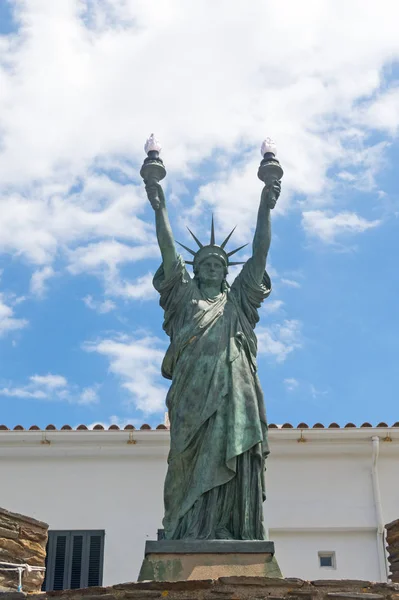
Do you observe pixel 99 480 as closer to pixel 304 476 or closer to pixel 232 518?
pixel 304 476

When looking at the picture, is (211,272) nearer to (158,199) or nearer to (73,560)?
(158,199)

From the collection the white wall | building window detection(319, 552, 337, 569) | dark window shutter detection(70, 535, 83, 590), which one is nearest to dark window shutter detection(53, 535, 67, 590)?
dark window shutter detection(70, 535, 83, 590)

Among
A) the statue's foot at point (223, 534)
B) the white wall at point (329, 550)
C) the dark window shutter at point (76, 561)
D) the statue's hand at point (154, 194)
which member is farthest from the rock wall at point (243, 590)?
the white wall at point (329, 550)

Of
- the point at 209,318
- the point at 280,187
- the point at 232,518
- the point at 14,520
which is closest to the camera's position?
the point at 232,518

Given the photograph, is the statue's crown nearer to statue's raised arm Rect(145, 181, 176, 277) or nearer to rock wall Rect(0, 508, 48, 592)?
statue's raised arm Rect(145, 181, 176, 277)

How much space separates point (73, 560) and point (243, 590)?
25.0 feet

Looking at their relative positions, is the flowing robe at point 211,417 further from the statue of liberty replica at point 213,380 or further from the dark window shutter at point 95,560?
the dark window shutter at point 95,560

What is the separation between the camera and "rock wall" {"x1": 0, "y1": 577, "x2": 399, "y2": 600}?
588cm

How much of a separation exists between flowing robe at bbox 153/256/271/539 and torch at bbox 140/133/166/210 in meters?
0.56

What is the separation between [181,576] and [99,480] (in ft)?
25.6

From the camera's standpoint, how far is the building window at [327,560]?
13.4 metres

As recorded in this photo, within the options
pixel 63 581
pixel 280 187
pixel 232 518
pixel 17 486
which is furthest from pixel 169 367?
pixel 17 486

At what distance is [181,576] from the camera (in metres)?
6.37

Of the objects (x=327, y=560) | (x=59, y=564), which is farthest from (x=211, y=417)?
(x=327, y=560)
